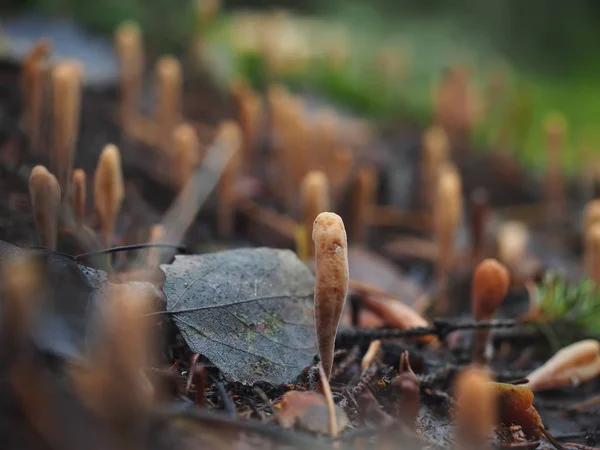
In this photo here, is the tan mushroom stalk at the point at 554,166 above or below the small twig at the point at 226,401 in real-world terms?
above

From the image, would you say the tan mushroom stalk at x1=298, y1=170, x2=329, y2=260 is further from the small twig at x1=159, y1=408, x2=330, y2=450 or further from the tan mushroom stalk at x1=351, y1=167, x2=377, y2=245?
the small twig at x1=159, y1=408, x2=330, y2=450

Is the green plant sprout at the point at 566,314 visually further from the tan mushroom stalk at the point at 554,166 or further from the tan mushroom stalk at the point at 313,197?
the tan mushroom stalk at the point at 554,166

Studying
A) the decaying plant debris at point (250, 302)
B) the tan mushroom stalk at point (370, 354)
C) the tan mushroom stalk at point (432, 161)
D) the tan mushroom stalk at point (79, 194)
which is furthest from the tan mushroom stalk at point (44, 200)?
the tan mushroom stalk at point (432, 161)

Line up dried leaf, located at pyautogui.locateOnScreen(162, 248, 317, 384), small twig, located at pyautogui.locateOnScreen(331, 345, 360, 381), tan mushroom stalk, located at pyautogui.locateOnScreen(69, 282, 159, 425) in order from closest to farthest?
tan mushroom stalk, located at pyautogui.locateOnScreen(69, 282, 159, 425), dried leaf, located at pyautogui.locateOnScreen(162, 248, 317, 384), small twig, located at pyautogui.locateOnScreen(331, 345, 360, 381)

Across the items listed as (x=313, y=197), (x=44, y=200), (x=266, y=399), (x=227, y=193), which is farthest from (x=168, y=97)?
(x=266, y=399)

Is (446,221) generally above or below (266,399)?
above

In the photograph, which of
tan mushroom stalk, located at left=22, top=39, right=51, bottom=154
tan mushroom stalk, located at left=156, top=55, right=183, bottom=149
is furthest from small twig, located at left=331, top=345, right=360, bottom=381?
tan mushroom stalk, located at left=156, top=55, right=183, bottom=149

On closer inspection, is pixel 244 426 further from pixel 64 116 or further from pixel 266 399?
pixel 64 116
